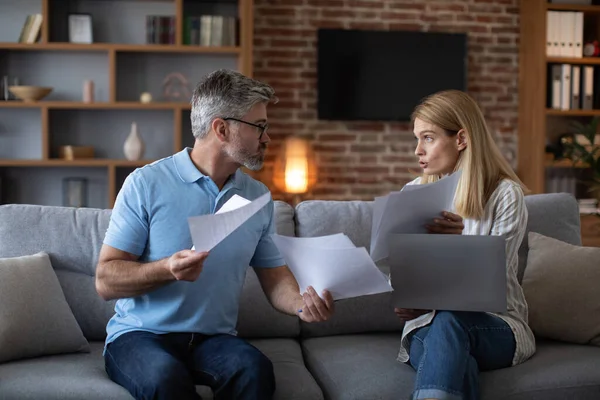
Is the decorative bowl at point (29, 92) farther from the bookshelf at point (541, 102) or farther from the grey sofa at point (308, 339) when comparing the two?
the bookshelf at point (541, 102)

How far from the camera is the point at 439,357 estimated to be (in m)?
1.86

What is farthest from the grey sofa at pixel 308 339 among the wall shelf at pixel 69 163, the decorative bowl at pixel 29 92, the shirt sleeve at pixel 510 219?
the decorative bowl at pixel 29 92

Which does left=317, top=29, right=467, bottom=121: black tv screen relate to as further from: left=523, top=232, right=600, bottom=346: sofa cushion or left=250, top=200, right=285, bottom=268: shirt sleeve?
left=250, top=200, right=285, bottom=268: shirt sleeve

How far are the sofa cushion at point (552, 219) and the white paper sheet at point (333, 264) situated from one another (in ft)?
3.11

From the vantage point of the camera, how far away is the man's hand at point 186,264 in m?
1.65

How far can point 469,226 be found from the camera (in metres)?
2.17

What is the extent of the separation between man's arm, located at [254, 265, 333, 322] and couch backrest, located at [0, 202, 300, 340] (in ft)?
0.81

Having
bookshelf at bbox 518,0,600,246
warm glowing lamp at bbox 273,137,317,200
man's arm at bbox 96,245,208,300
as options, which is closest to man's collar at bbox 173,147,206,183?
man's arm at bbox 96,245,208,300

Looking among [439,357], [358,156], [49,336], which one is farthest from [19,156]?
[439,357]

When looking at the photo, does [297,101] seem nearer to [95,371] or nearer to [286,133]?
[286,133]

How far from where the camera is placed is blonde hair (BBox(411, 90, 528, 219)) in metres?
2.14

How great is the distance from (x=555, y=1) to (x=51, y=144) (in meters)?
3.53

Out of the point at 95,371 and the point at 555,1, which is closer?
the point at 95,371

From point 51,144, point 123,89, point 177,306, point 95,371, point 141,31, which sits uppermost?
point 141,31
